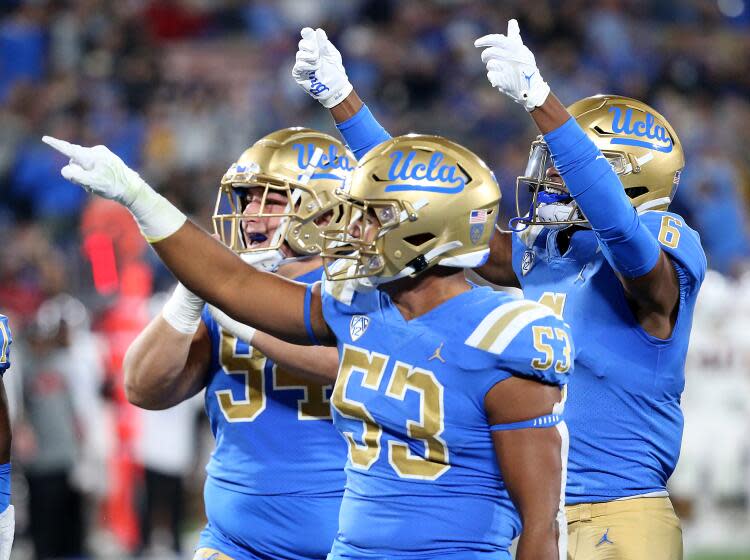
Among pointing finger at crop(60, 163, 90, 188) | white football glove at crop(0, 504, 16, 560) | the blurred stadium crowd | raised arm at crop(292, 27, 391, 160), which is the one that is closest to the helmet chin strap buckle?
pointing finger at crop(60, 163, 90, 188)

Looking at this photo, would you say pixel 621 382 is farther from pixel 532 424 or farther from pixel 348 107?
pixel 348 107

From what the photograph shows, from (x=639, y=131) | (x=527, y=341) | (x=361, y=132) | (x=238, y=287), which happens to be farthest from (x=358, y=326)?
(x=361, y=132)

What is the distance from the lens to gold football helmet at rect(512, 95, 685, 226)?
143 inches

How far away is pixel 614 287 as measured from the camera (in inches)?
140

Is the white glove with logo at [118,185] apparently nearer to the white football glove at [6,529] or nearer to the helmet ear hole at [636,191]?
the white football glove at [6,529]

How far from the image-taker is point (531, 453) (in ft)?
8.88

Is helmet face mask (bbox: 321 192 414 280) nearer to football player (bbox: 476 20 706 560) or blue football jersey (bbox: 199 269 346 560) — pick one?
football player (bbox: 476 20 706 560)

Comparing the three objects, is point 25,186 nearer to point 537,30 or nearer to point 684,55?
point 537,30

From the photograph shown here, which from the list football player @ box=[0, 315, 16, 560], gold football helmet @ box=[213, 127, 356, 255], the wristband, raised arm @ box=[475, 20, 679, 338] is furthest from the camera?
gold football helmet @ box=[213, 127, 356, 255]

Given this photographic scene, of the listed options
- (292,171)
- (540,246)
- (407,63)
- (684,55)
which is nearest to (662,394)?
(540,246)

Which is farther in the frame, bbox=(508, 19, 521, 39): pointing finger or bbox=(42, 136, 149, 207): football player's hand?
bbox=(508, 19, 521, 39): pointing finger

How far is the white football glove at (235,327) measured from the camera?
342cm

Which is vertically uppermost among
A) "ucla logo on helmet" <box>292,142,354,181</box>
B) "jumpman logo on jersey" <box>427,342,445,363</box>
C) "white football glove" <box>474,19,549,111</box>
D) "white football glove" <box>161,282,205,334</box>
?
"white football glove" <box>474,19,549,111</box>

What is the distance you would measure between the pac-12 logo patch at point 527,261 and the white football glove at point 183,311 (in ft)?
3.20
